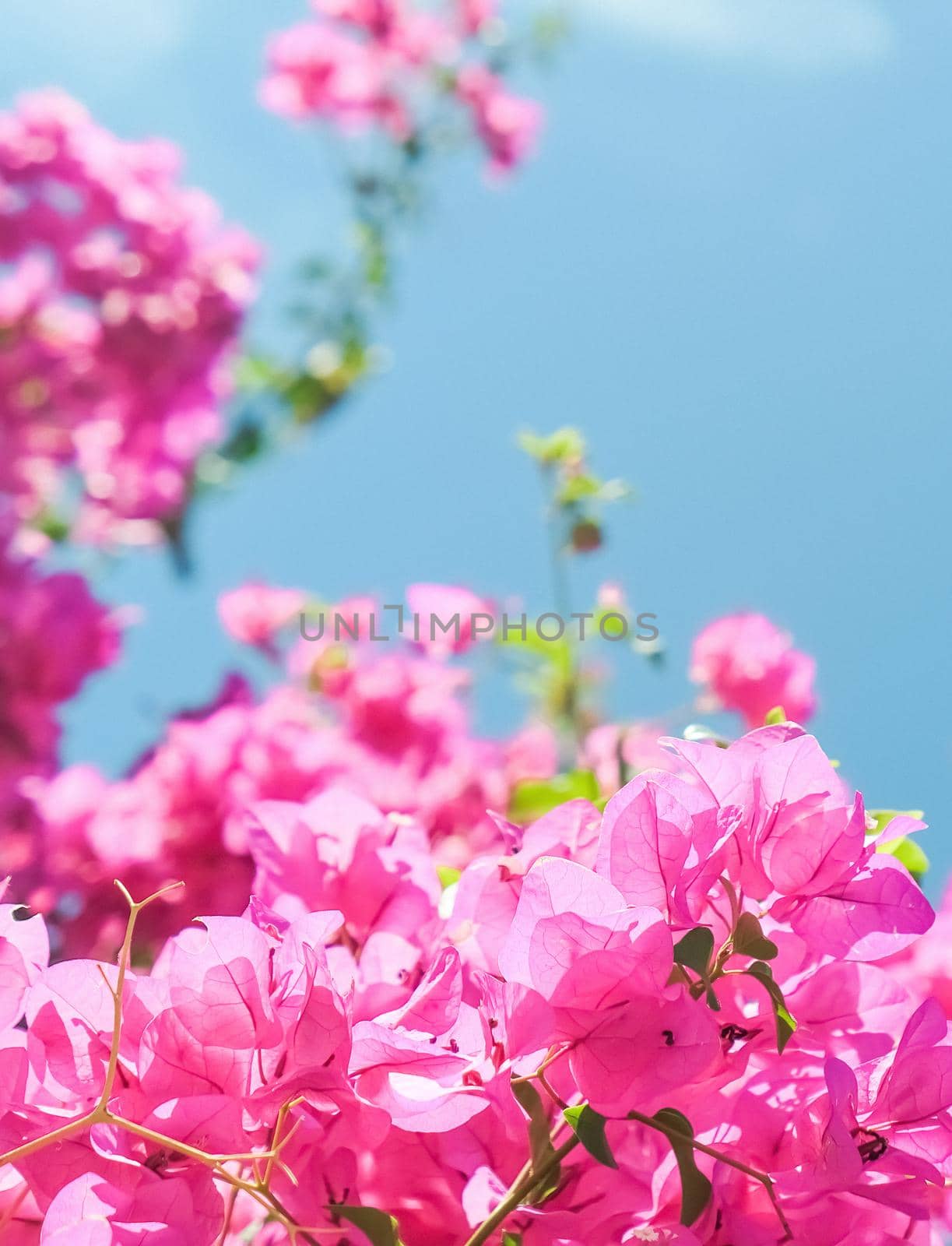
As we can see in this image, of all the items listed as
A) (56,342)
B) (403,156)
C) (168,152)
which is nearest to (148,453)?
(56,342)

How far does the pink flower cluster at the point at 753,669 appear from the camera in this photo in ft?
3.40

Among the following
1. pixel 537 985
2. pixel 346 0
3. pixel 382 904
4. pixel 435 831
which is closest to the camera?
pixel 537 985

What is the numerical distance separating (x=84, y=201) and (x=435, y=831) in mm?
1105

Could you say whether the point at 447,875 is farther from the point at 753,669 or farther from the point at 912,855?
the point at 753,669

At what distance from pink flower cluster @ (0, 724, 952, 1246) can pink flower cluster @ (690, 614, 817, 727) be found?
0.72 m

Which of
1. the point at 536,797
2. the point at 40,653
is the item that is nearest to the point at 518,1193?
the point at 536,797

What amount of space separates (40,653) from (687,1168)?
3.22 feet

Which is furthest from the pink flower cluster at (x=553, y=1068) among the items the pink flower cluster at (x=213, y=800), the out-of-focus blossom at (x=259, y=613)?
the out-of-focus blossom at (x=259, y=613)

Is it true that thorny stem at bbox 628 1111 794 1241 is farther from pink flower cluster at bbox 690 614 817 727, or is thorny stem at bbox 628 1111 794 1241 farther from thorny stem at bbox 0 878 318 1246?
pink flower cluster at bbox 690 614 817 727

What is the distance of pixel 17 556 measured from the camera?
120 cm

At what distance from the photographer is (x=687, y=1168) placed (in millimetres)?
278

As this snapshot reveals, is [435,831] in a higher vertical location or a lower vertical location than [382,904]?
higher

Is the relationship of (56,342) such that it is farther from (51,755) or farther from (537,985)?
(537,985)

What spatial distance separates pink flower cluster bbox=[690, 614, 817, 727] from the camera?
1036 mm
